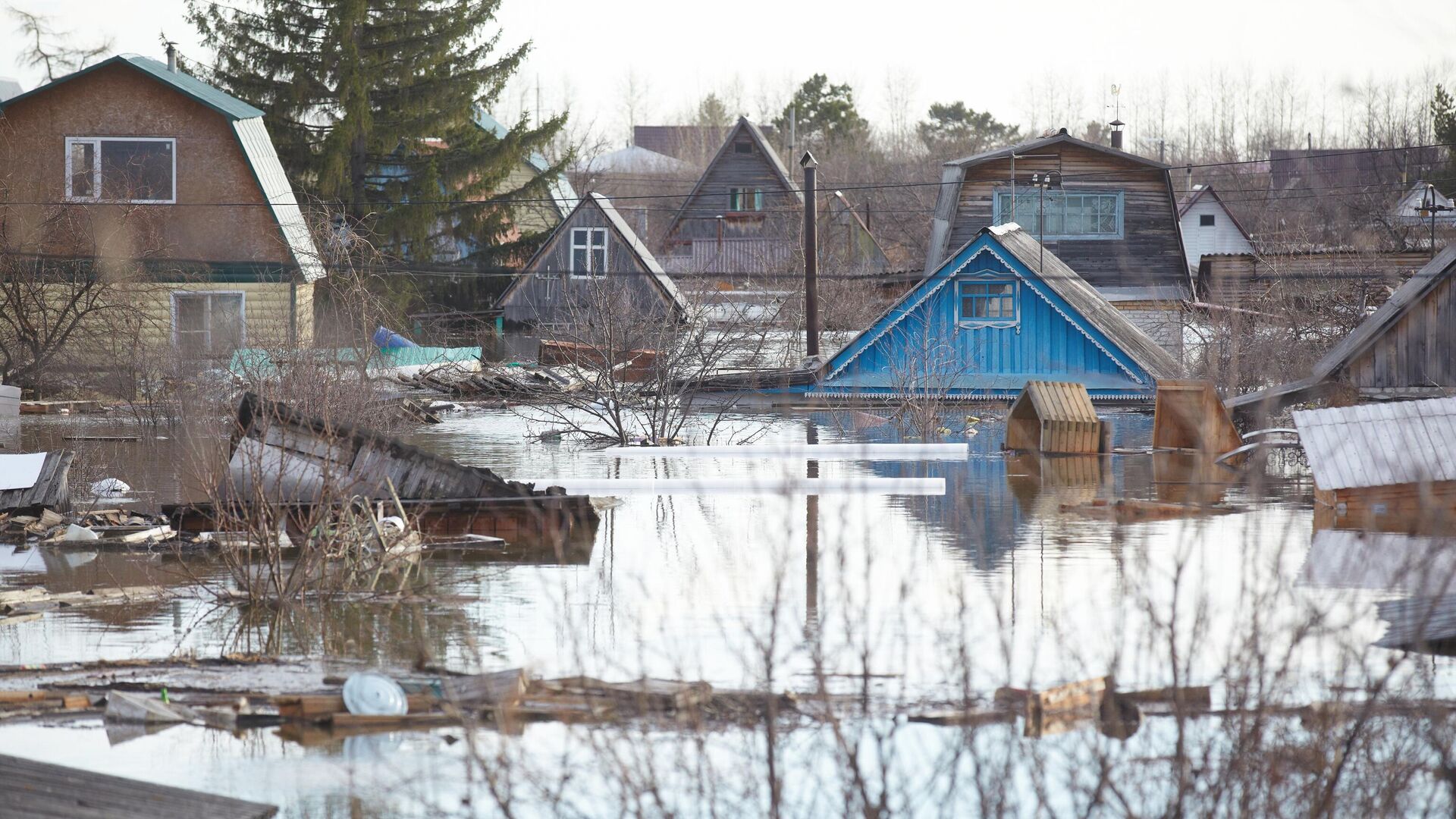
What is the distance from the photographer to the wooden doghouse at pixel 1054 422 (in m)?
24.2

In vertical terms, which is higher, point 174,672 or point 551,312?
point 551,312

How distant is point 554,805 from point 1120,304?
43.9 metres

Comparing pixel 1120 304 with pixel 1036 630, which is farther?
pixel 1120 304

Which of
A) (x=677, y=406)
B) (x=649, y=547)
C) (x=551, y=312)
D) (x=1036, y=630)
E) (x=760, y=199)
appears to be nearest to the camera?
(x=1036, y=630)

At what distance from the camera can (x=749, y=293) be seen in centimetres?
4716

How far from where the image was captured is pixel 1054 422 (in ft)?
79.5

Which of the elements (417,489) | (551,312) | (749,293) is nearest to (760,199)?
(749,293)

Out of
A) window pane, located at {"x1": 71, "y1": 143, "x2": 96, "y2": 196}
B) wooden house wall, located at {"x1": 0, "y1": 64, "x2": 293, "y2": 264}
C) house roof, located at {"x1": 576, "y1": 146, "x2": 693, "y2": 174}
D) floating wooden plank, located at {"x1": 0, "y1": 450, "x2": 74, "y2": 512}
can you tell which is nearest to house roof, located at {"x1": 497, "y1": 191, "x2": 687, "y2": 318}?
wooden house wall, located at {"x1": 0, "y1": 64, "x2": 293, "y2": 264}

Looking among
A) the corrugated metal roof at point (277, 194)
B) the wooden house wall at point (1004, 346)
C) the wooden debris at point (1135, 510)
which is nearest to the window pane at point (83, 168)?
the corrugated metal roof at point (277, 194)

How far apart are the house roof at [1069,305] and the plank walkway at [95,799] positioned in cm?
2587

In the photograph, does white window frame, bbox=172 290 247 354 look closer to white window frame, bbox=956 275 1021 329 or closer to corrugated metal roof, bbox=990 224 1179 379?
white window frame, bbox=956 275 1021 329

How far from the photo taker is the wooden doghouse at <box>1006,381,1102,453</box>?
952 inches

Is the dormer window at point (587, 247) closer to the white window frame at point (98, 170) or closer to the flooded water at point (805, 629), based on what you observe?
the white window frame at point (98, 170)

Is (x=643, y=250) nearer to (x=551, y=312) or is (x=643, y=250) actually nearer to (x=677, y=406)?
(x=551, y=312)
